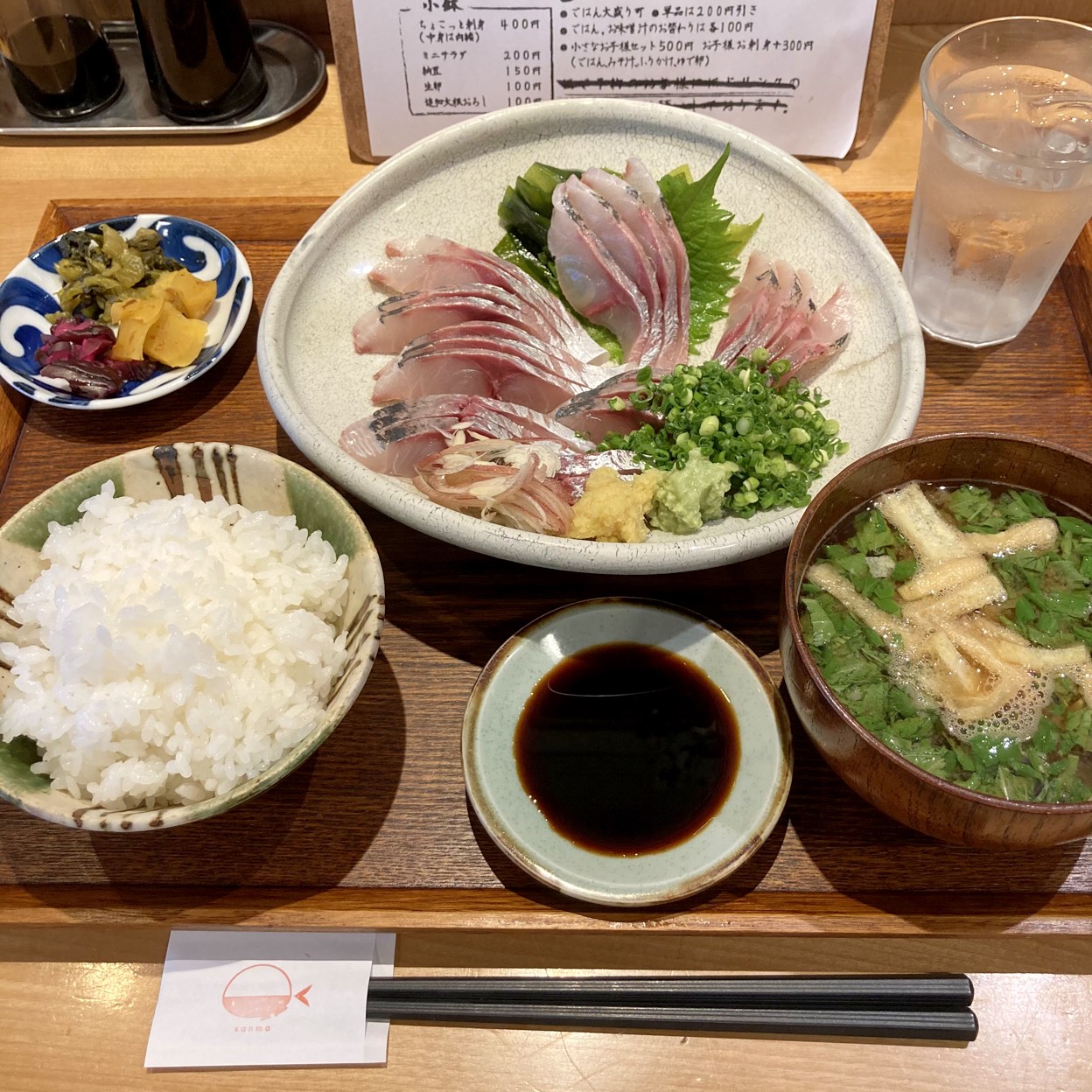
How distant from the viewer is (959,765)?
1.33 meters

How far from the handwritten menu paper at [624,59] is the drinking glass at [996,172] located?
1.22ft

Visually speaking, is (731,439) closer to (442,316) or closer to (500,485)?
(500,485)

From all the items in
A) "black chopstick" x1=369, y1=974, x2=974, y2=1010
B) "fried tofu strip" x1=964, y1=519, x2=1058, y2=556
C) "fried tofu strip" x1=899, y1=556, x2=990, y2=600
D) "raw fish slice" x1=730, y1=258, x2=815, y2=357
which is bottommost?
"black chopstick" x1=369, y1=974, x2=974, y2=1010

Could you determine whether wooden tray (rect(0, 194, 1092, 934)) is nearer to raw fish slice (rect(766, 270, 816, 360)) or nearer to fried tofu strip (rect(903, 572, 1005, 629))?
fried tofu strip (rect(903, 572, 1005, 629))

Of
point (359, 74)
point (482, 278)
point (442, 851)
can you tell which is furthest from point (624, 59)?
point (442, 851)

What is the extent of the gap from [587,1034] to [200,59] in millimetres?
2517

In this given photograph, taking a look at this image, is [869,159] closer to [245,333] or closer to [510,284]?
[510,284]

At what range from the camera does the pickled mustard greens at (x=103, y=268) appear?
7.13ft

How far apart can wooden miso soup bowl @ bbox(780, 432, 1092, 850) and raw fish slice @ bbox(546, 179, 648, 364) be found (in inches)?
25.2

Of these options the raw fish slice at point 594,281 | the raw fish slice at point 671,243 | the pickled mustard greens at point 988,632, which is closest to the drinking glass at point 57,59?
the raw fish slice at point 594,281

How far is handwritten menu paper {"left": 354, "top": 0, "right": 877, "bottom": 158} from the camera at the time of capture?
90.4 inches

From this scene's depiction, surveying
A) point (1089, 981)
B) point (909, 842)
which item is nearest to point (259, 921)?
point (909, 842)

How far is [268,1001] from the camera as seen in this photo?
1.48 m

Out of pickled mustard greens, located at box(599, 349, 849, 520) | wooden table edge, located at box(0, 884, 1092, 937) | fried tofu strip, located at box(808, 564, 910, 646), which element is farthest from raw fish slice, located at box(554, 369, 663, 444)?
wooden table edge, located at box(0, 884, 1092, 937)
